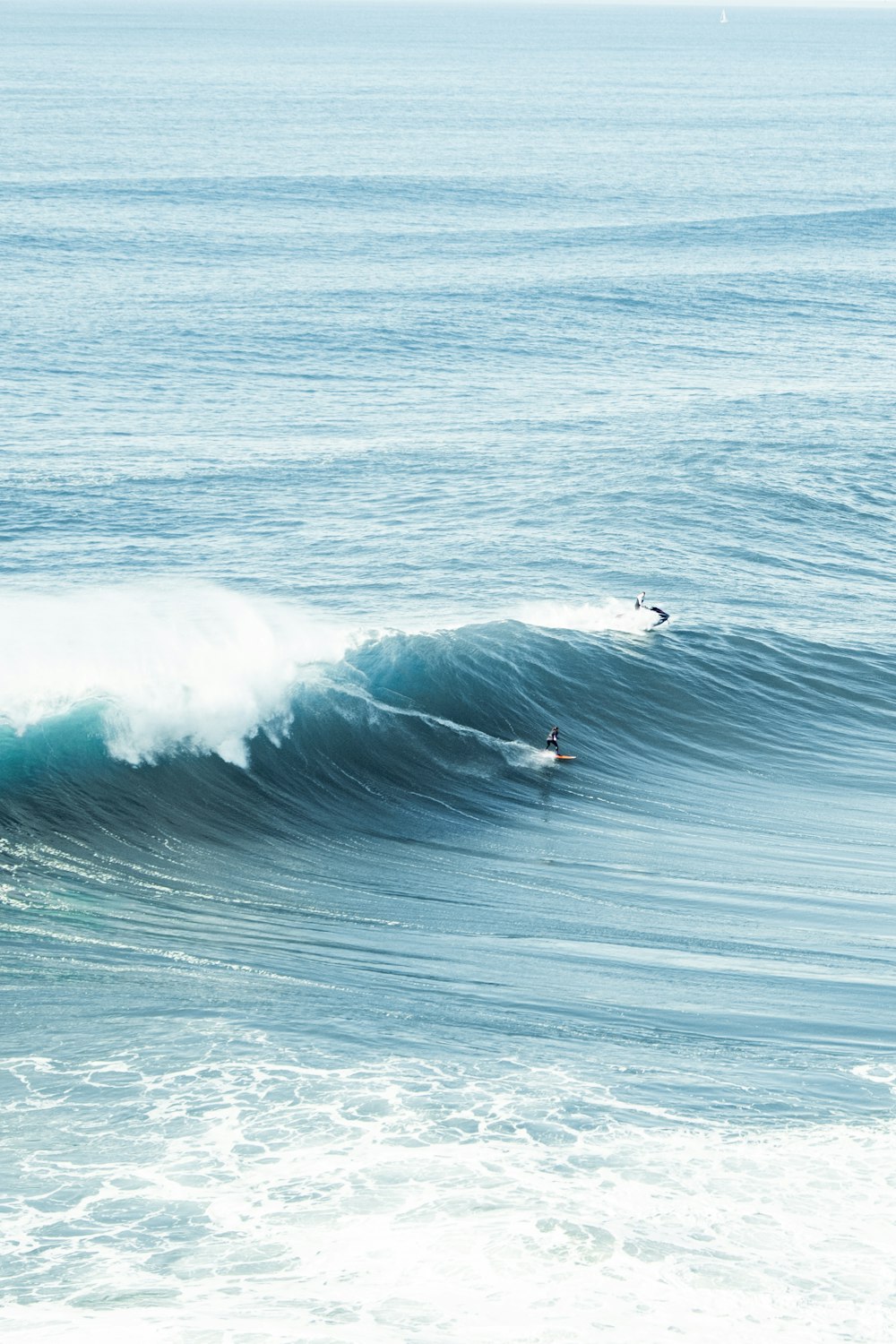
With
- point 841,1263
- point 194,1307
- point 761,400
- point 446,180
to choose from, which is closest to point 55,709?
point 194,1307

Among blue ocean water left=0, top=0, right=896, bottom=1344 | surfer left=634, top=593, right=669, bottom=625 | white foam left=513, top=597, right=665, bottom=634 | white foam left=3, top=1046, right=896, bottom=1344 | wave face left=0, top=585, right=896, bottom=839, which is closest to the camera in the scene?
white foam left=3, top=1046, right=896, bottom=1344

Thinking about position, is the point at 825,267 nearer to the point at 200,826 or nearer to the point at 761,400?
the point at 761,400

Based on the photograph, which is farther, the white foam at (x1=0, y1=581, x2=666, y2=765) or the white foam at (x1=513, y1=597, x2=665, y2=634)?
the white foam at (x1=513, y1=597, x2=665, y2=634)

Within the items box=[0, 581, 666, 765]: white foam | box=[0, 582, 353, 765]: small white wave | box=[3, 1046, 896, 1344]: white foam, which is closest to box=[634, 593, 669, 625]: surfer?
box=[0, 581, 666, 765]: white foam

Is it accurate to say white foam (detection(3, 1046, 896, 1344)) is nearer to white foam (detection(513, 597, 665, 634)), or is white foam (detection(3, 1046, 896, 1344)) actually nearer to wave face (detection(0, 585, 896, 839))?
wave face (detection(0, 585, 896, 839))

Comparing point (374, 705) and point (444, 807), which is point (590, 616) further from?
point (444, 807)

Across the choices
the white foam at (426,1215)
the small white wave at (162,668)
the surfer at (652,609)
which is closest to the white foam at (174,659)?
the small white wave at (162,668)

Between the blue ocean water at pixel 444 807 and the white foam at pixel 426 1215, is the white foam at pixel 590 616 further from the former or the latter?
the white foam at pixel 426 1215
